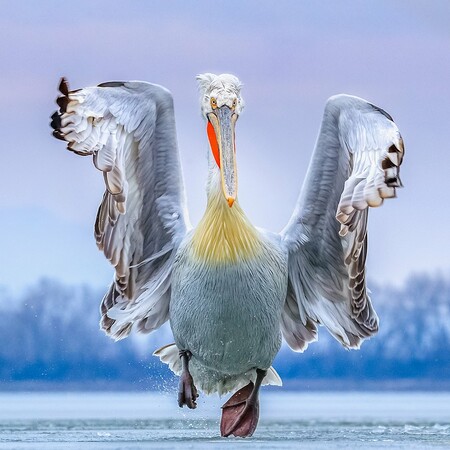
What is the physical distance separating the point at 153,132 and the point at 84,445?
2135mm

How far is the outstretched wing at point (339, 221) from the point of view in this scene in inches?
345

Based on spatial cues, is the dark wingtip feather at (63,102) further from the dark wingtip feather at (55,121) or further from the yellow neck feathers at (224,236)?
the yellow neck feathers at (224,236)

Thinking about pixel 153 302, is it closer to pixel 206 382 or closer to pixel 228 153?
pixel 206 382

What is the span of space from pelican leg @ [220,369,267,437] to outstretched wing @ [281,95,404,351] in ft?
1.83

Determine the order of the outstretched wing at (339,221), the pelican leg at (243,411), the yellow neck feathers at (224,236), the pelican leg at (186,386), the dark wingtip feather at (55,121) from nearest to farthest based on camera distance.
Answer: the outstretched wing at (339,221)
the dark wingtip feather at (55,121)
the yellow neck feathers at (224,236)
the pelican leg at (186,386)
the pelican leg at (243,411)

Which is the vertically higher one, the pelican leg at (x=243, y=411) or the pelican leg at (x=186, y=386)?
the pelican leg at (x=186, y=386)

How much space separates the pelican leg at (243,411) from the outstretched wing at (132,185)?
813 mm

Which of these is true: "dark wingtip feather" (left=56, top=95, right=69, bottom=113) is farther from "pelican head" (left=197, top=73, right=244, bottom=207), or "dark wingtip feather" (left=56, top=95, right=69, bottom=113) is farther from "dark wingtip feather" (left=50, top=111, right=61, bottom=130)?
"pelican head" (left=197, top=73, right=244, bottom=207)

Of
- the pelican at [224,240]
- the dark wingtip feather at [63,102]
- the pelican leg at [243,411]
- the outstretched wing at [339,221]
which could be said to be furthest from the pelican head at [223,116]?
the pelican leg at [243,411]

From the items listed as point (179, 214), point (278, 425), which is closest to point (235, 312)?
point (179, 214)

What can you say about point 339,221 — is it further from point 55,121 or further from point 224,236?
point 55,121

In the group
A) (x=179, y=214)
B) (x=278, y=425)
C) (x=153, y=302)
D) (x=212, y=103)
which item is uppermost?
(x=212, y=103)

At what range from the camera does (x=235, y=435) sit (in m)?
10.2

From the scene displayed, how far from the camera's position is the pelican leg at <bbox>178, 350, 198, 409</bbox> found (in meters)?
9.88
